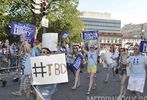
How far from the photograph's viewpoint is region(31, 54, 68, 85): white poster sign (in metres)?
8.70

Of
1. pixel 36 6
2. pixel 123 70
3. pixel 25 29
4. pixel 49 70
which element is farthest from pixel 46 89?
pixel 25 29

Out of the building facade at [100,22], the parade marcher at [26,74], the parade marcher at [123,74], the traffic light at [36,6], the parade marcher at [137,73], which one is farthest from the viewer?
the building facade at [100,22]

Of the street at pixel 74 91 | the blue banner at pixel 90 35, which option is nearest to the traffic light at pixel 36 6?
the street at pixel 74 91

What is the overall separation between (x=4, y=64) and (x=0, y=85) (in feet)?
20.5

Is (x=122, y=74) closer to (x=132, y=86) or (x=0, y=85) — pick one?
(x=132, y=86)

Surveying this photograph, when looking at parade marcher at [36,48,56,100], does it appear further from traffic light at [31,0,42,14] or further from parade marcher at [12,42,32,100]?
traffic light at [31,0,42,14]

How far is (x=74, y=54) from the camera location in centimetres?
1569

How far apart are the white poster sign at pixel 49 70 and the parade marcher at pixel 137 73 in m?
2.82

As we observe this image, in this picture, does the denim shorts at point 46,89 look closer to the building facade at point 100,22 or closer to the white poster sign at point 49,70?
the white poster sign at point 49,70

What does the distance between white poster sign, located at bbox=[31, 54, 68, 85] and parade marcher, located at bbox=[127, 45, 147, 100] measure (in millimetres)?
2824

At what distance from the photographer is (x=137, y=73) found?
1103 cm

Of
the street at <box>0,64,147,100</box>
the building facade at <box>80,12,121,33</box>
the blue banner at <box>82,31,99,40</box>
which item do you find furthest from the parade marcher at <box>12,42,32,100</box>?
the building facade at <box>80,12,121,33</box>

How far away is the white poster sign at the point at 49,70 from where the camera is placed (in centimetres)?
870

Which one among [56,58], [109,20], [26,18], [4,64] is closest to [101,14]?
[109,20]
